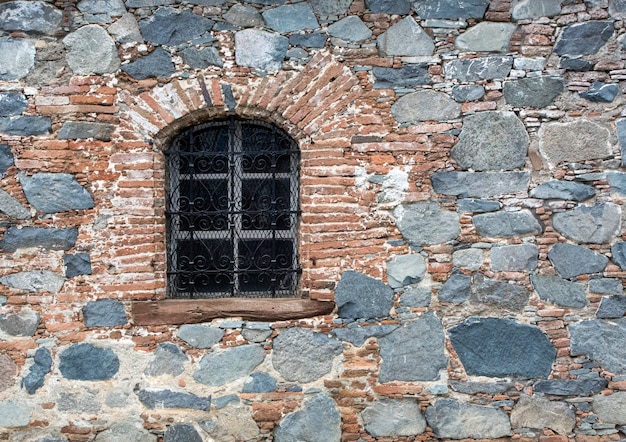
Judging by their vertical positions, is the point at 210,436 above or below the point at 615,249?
below

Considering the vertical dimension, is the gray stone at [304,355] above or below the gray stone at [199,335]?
below

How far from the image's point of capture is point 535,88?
3.33 m

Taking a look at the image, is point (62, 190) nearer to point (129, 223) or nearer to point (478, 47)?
point (129, 223)

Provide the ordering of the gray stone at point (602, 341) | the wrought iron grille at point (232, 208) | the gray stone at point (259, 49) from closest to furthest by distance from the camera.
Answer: the gray stone at point (602, 341) < the gray stone at point (259, 49) < the wrought iron grille at point (232, 208)

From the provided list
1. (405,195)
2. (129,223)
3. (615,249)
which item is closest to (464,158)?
(405,195)

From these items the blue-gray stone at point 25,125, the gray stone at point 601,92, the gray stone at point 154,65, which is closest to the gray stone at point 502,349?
the gray stone at point 601,92

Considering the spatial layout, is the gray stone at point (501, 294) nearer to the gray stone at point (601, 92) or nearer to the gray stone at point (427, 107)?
the gray stone at point (427, 107)

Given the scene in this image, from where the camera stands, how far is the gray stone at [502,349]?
3320 millimetres

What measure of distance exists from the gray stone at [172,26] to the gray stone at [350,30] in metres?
0.82

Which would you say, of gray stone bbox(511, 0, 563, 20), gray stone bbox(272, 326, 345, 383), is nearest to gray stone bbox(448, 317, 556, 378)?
gray stone bbox(272, 326, 345, 383)

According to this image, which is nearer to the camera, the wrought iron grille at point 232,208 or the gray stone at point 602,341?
the gray stone at point 602,341

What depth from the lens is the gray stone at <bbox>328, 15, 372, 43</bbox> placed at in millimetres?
3400

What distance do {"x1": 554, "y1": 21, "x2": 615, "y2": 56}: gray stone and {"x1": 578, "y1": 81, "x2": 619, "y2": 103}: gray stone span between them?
0.72 feet

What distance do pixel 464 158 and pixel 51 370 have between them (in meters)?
3.01
